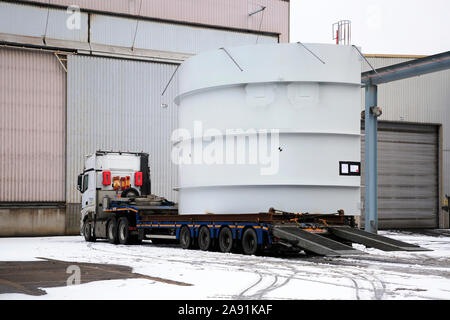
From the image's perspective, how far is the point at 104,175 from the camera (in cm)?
2486

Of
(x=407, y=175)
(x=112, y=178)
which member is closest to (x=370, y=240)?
(x=112, y=178)

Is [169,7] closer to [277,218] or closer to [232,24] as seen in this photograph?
[232,24]

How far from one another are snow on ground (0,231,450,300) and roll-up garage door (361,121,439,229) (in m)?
22.0

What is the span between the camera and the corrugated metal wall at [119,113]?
104 ft

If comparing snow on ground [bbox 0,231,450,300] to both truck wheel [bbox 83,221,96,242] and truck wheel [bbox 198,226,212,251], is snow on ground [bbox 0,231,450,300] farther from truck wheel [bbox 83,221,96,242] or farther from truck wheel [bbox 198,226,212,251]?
truck wheel [bbox 83,221,96,242]

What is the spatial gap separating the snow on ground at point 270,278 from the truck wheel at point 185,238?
2286 mm

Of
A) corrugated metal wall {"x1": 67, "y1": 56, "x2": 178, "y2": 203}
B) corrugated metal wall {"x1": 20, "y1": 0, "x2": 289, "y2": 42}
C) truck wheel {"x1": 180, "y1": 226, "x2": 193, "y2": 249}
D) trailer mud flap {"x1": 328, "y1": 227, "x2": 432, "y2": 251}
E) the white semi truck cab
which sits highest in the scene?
corrugated metal wall {"x1": 20, "y1": 0, "x2": 289, "y2": 42}

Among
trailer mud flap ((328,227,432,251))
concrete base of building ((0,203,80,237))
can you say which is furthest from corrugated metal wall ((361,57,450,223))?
trailer mud flap ((328,227,432,251))

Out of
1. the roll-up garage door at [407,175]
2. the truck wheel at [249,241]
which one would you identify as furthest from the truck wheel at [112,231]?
the roll-up garage door at [407,175]

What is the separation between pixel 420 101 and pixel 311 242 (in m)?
27.1

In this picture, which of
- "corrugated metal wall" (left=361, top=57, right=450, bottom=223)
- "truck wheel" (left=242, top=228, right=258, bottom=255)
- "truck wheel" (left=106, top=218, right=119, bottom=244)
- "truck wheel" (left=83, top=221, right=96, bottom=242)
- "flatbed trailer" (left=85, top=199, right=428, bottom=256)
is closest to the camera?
"flatbed trailer" (left=85, top=199, right=428, bottom=256)

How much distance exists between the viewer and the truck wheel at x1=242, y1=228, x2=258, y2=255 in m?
16.3

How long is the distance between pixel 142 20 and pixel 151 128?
5.84 meters

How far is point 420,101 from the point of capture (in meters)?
39.4
